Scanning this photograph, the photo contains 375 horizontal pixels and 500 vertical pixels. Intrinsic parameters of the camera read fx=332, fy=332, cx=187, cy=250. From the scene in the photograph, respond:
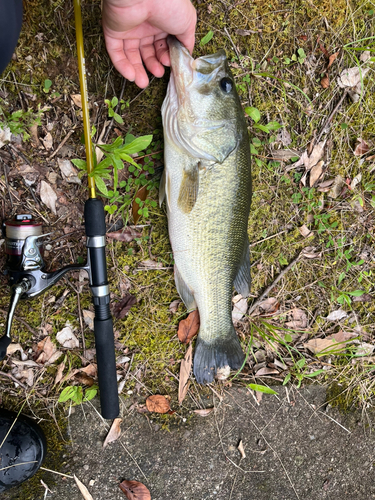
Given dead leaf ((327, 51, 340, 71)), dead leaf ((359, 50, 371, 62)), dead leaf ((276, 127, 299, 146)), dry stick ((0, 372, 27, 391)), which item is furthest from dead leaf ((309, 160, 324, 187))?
dry stick ((0, 372, 27, 391))

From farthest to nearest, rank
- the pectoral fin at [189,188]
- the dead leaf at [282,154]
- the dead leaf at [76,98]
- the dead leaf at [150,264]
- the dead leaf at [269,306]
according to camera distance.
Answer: the dead leaf at [269,306] < the dead leaf at [282,154] < the dead leaf at [150,264] < the dead leaf at [76,98] < the pectoral fin at [189,188]

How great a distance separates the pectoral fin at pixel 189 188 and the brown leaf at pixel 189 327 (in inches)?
33.7

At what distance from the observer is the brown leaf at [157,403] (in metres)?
2.48

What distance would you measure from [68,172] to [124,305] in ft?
3.34

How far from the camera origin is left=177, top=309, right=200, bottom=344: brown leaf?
251 centimetres

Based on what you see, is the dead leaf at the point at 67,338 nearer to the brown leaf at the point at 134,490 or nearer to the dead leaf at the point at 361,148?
the brown leaf at the point at 134,490

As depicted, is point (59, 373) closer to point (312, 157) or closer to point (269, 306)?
point (269, 306)

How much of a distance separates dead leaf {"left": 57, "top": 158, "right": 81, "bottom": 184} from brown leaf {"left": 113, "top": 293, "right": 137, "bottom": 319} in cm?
89

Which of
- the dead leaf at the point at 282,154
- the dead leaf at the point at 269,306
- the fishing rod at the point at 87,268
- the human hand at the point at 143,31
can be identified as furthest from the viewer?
the dead leaf at the point at 269,306

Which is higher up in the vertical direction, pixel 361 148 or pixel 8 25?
pixel 8 25

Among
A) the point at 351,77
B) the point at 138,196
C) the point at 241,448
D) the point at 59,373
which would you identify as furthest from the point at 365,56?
the point at 59,373

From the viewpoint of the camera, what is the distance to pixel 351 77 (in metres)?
2.63

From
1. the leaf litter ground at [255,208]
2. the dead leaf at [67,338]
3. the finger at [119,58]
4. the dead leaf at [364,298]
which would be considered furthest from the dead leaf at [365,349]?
the finger at [119,58]

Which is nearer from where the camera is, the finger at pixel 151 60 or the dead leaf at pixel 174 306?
the finger at pixel 151 60
